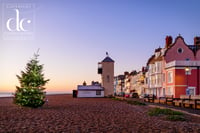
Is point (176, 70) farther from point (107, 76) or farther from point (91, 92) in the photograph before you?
point (91, 92)

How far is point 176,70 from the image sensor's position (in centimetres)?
4600

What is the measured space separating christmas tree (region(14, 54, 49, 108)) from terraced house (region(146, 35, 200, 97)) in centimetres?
2241

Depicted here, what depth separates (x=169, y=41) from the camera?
56938 mm

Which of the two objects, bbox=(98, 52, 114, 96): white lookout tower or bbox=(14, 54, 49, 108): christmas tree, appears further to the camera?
bbox=(98, 52, 114, 96): white lookout tower

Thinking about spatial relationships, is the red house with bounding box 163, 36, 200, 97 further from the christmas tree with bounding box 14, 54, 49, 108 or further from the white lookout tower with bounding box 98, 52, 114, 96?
the christmas tree with bounding box 14, 54, 49, 108

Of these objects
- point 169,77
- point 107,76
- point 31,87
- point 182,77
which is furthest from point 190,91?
point 31,87

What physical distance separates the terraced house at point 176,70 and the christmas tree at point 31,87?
73.5 feet

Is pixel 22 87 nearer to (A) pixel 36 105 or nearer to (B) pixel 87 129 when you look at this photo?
(A) pixel 36 105

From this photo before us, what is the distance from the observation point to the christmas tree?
80.1ft

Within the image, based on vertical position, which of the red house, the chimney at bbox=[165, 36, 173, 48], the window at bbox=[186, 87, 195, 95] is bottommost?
the window at bbox=[186, 87, 195, 95]

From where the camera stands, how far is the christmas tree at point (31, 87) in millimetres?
24406

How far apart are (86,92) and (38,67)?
46.2 metres

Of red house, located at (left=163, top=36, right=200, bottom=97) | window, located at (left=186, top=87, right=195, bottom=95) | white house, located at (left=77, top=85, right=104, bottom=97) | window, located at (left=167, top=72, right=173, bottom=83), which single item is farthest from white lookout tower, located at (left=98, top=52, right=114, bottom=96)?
window, located at (left=186, top=87, right=195, bottom=95)

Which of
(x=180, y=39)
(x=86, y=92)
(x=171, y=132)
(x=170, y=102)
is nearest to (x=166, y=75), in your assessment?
(x=180, y=39)
